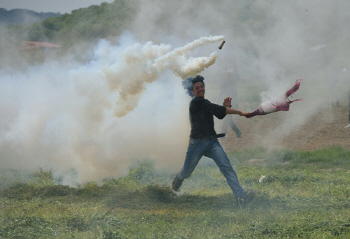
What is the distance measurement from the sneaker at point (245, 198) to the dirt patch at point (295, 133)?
21.0 feet

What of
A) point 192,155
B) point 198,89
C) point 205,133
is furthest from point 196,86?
point 192,155

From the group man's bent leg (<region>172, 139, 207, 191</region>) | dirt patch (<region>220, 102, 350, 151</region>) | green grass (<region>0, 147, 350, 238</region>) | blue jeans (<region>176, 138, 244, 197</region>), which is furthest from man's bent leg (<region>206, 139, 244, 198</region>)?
dirt patch (<region>220, 102, 350, 151</region>)

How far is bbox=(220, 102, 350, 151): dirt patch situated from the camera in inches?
563

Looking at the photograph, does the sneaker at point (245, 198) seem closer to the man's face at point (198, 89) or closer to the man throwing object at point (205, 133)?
the man throwing object at point (205, 133)

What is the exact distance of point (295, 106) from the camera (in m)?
17.6

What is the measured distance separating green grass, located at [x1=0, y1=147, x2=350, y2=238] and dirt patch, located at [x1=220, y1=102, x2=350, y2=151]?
3.05 metres

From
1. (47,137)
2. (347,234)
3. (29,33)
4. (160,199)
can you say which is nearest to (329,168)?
(160,199)

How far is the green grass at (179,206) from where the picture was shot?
6469 millimetres

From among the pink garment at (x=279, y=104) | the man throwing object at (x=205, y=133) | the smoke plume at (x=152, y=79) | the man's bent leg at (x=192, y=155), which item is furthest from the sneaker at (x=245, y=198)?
the smoke plume at (x=152, y=79)

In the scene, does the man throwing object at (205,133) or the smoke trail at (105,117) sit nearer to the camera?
the man throwing object at (205,133)

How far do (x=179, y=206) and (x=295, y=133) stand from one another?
834 centimetres

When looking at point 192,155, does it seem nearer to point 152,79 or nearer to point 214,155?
point 214,155

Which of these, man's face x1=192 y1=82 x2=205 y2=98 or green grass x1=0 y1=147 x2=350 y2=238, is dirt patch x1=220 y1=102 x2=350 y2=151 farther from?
man's face x1=192 y1=82 x2=205 y2=98

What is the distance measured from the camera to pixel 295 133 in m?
15.5
